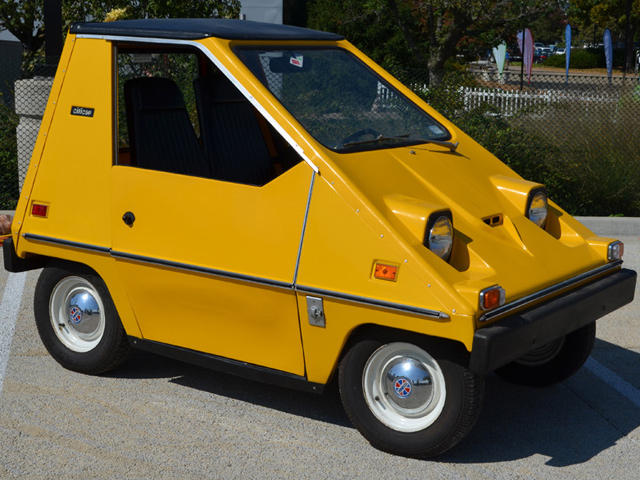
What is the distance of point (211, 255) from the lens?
467 cm

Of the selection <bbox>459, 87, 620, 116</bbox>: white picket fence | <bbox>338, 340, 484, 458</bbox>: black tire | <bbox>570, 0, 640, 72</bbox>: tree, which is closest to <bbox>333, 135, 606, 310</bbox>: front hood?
<bbox>338, 340, 484, 458</bbox>: black tire

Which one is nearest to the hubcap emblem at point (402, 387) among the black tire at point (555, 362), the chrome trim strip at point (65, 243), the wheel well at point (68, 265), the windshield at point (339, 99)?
the windshield at point (339, 99)

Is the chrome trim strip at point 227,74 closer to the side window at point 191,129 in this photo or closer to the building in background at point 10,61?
the side window at point 191,129

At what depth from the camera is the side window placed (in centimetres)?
527

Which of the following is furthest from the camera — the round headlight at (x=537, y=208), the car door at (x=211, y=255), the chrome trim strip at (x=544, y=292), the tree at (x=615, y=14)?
the tree at (x=615, y=14)

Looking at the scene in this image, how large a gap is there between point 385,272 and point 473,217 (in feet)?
2.20

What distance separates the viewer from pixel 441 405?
4.36m

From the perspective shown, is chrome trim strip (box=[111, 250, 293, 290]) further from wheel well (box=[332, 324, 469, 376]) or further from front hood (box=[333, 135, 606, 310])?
front hood (box=[333, 135, 606, 310])

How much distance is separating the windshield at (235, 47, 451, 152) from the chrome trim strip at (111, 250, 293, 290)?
699 millimetres

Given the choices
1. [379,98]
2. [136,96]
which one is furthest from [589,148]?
[136,96]

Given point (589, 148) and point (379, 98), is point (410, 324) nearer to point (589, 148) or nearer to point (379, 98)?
point (379, 98)

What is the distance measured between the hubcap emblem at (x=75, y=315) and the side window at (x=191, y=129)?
89 cm

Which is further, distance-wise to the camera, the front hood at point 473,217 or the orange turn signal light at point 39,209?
the orange turn signal light at point 39,209

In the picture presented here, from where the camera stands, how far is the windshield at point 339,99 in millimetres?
4789
